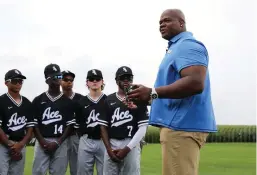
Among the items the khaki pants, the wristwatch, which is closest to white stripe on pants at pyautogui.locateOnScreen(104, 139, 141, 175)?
the khaki pants

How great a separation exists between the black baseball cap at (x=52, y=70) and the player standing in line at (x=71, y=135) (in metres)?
0.40

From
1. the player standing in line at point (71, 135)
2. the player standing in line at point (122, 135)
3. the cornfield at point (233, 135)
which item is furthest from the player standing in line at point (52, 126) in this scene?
the cornfield at point (233, 135)

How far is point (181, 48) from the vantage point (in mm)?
3441

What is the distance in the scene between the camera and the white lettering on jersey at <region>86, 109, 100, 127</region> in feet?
21.8

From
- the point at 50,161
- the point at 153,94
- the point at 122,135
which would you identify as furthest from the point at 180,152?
the point at 50,161

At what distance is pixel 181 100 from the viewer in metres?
3.46

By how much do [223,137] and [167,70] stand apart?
29.4 metres

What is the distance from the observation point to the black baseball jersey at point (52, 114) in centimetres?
672

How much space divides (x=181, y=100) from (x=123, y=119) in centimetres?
285

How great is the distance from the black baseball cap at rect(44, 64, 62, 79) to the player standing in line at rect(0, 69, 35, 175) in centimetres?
39

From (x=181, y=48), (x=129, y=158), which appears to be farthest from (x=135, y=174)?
(x=181, y=48)

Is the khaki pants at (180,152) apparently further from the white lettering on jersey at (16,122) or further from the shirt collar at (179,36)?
the white lettering on jersey at (16,122)

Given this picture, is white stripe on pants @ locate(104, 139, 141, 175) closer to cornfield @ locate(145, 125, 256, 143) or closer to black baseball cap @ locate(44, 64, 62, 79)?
black baseball cap @ locate(44, 64, 62, 79)

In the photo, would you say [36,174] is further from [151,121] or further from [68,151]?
[151,121]
